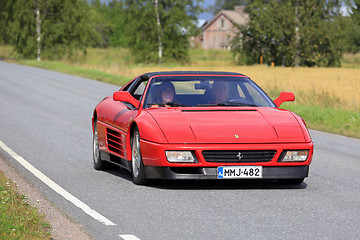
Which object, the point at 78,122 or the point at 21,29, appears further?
the point at 21,29

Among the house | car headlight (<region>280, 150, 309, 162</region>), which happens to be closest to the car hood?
car headlight (<region>280, 150, 309, 162</region>)

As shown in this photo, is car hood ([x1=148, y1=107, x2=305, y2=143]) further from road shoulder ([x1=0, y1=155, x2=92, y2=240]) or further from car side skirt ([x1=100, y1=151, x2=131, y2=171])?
road shoulder ([x1=0, y1=155, x2=92, y2=240])

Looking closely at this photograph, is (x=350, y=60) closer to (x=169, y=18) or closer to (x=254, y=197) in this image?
(x=169, y=18)

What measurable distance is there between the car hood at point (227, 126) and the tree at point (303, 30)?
57.6 meters

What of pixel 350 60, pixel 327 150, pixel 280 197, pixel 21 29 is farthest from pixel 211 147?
pixel 350 60

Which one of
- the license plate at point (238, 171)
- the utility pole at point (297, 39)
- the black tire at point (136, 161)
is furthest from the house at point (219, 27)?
the license plate at point (238, 171)

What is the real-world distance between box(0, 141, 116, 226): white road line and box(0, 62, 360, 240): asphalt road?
0.05 m

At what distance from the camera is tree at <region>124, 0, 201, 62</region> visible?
243 ft

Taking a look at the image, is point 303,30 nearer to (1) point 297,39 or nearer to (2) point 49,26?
(1) point 297,39

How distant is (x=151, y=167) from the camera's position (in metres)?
8.76

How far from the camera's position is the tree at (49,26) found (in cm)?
7094

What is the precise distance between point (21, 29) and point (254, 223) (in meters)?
67.1

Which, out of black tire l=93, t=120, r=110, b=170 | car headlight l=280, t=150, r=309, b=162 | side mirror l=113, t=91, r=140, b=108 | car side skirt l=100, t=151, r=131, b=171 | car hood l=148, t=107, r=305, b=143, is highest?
side mirror l=113, t=91, r=140, b=108

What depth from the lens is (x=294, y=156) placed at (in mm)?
8750
